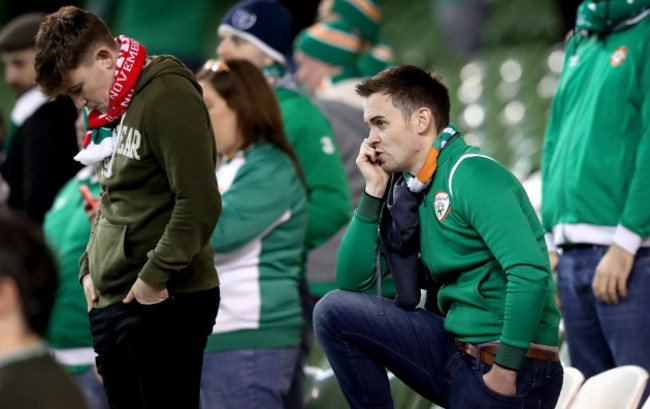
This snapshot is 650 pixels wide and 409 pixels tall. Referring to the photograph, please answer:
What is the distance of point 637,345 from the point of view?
3088 mm

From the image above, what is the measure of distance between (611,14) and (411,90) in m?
0.78

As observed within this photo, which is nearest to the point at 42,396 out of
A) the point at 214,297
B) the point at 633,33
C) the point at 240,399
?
the point at 214,297

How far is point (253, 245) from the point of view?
338 cm

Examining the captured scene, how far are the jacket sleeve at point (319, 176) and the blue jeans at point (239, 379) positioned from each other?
54 centimetres

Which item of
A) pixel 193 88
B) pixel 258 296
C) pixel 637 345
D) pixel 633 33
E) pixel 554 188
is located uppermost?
pixel 633 33

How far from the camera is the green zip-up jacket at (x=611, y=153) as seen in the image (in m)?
3.05

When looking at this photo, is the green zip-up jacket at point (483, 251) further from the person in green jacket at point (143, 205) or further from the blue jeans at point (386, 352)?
the person in green jacket at point (143, 205)

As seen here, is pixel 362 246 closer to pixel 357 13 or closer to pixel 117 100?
pixel 117 100

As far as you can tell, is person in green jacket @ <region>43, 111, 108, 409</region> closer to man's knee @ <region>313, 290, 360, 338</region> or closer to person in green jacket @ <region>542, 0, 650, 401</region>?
man's knee @ <region>313, 290, 360, 338</region>

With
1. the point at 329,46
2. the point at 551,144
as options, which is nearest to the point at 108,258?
the point at 551,144

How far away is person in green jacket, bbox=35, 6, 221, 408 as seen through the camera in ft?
8.10

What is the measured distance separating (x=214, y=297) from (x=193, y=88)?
0.50 metres

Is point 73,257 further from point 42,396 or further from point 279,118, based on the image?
point 42,396

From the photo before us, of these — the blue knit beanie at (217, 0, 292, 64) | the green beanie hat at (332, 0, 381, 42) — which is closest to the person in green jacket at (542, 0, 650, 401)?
the blue knit beanie at (217, 0, 292, 64)
